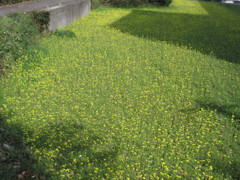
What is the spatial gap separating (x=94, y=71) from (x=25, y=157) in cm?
384

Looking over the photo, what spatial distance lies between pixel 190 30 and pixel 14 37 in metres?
8.96

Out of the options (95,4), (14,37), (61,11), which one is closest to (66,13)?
(61,11)

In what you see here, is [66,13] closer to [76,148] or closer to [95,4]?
[95,4]

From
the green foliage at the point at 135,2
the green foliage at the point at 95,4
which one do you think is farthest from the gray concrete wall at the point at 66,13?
the green foliage at the point at 135,2

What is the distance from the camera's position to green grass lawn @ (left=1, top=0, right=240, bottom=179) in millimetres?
4559

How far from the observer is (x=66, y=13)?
1300 centimetres

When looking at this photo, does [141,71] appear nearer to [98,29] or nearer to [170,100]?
[170,100]

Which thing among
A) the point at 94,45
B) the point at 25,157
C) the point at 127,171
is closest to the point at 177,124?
the point at 127,171

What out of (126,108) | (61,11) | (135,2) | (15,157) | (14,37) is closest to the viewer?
(15,157)

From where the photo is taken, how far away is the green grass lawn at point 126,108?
4559mm

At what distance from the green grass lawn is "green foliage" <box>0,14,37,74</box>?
30 cm

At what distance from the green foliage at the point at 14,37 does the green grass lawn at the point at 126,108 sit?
0.30 metres

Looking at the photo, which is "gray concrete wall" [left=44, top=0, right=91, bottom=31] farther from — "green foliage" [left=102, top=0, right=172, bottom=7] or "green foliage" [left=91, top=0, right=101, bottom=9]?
"green foliage" [left=102, top=0, right=172, bottom=7]

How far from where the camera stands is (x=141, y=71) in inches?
325
